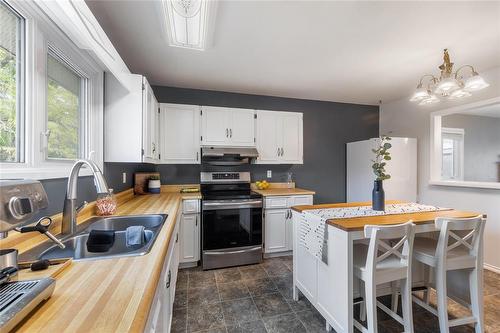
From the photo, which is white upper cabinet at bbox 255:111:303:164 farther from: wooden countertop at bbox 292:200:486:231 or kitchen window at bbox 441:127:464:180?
kitchen window at bbox 441:127:464:180

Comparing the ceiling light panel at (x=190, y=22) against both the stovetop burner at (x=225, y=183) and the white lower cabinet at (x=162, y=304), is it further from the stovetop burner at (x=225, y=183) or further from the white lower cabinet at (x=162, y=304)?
the stovetop burner at (x=225, y=183)

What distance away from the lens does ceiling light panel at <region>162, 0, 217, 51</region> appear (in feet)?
4.84

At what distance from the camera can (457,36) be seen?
2021mm

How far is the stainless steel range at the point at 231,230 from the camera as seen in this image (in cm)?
272

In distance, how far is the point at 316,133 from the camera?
3.99 m

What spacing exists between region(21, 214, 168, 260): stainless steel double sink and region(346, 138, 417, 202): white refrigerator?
10.4ft

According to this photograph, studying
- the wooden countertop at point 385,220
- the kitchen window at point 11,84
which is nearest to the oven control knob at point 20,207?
the kitchen window at point 11,84

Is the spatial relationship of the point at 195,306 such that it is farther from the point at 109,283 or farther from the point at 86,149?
the point at 86,149

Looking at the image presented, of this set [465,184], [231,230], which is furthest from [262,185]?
[465,184]

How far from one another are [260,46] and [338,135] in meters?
2.54

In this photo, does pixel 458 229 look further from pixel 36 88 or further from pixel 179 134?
pixel 179 134

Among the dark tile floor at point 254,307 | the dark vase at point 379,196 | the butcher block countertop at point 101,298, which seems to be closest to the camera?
the butcher block countertop at point 101,298


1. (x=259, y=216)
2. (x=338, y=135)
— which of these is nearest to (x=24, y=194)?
(x=259, y=216)

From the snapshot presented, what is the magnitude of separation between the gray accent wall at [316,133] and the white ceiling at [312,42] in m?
0.33
